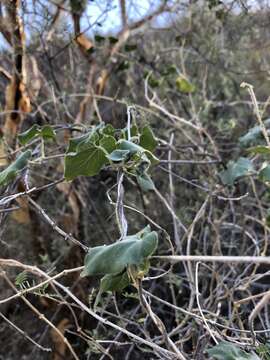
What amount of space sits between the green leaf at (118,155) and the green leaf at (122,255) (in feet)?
0.50

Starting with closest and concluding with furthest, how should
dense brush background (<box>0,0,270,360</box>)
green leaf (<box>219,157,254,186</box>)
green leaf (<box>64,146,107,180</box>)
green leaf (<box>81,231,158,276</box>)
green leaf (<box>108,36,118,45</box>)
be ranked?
green leaf (<box>81,231,158,276</box>), green leaf (<box>64,146,107,180</box>), green leaf (<box>219,157,254,186</box>), dense brush background (<box>0,0,270,360</box>), green leaf (<box>108,36,118,45</box>)

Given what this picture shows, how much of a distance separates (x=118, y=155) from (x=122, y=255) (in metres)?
0.20

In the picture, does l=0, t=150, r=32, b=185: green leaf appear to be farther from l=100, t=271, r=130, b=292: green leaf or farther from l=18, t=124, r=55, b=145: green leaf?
l=100, t=271, r=130, b=292: green leaf

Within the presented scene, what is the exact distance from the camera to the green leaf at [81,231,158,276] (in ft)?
2.50

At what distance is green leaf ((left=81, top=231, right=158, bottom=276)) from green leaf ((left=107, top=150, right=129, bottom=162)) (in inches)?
6.0

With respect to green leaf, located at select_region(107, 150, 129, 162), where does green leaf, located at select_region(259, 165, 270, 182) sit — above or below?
below

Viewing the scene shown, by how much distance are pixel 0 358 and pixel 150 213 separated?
0.81m

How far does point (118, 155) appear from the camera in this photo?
90cm

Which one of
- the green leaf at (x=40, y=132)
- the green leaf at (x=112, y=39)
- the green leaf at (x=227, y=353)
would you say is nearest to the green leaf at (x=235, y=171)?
the green leaf at (x=40, y=132)

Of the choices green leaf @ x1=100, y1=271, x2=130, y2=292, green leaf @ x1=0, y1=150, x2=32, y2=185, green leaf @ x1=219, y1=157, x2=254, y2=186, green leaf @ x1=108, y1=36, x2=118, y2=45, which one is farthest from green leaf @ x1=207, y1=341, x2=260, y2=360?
green leaf @ x1=108, y1=36, x2=118, y2=45

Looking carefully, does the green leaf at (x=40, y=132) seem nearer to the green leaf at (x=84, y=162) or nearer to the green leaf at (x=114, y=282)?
the green leaf at (x=84, y=162)

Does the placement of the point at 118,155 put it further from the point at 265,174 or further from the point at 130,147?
the point at 265,174

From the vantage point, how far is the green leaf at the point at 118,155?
89 cm

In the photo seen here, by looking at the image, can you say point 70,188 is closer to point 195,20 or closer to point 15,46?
point 15,46
